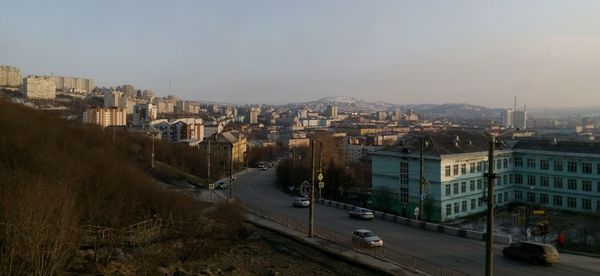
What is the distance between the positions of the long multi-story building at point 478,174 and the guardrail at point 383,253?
8594mm

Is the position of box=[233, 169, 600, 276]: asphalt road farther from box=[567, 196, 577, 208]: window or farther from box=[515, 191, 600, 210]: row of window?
box=[567, 196, 577, 208]: window

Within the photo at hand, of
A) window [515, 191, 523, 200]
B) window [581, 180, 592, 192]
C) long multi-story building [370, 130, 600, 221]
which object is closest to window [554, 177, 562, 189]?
long multi-story building [370, 130, 600, 221]

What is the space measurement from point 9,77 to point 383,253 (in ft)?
566

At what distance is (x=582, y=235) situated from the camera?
22438 millimetres

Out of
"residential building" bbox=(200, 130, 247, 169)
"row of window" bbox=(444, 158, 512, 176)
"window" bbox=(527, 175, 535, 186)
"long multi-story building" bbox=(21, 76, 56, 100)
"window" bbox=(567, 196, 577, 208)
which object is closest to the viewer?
"row of window" bbox=(444, 158, 512, 176)

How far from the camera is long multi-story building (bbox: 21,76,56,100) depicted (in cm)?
13875

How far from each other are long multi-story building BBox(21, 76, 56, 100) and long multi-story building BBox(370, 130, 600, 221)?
12907 cm

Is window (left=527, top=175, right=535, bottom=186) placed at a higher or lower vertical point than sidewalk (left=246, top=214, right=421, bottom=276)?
higher

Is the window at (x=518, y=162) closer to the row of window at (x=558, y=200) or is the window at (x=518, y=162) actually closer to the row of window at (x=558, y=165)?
the row of window at (x=558, y=165)

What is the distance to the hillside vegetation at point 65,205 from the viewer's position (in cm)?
1034

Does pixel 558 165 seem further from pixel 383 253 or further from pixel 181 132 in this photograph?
pixel 181 132

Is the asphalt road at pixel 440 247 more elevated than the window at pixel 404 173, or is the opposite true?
the window at pixel 404 173

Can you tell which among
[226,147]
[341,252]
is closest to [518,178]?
[341,252]

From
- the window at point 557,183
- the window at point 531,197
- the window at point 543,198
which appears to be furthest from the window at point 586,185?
the window at point 531,197
